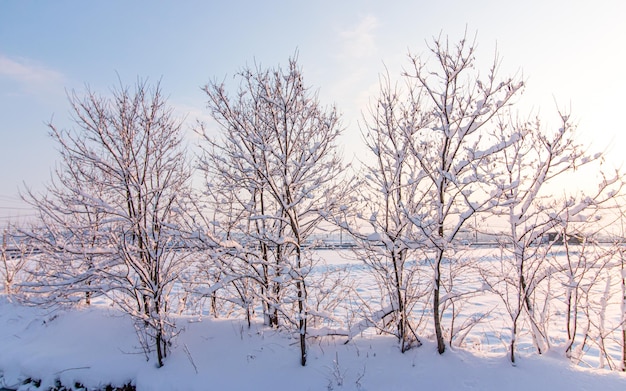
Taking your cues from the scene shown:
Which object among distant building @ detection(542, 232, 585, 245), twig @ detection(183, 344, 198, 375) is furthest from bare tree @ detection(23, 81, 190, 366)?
distant building @ detection(542, 232, 585, 245)

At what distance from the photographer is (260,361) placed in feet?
20.6

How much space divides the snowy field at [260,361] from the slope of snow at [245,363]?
0.02 metres

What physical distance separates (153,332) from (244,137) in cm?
388

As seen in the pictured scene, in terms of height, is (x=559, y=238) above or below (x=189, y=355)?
above

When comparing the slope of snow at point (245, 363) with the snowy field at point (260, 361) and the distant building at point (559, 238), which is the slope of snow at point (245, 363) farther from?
the distant building at point (559, 238)

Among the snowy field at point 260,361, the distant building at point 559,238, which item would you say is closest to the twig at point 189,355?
the snowy field at point 260,361

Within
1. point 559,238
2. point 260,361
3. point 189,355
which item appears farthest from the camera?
point 189,355

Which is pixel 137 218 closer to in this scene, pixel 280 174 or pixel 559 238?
pixel 280 174

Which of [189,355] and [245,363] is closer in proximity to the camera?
[245,363]

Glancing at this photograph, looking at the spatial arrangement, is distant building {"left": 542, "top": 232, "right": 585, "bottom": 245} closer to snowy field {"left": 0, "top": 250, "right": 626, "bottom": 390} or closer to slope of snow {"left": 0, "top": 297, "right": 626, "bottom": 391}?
snowy field {"left": 0, "top": 250, "right": 626, "bottom": 390}

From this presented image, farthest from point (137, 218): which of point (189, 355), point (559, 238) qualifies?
point (559, 238)

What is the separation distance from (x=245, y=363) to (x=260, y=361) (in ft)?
0.85

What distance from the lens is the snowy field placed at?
199 inches

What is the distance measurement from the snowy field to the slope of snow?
0.02 meters
